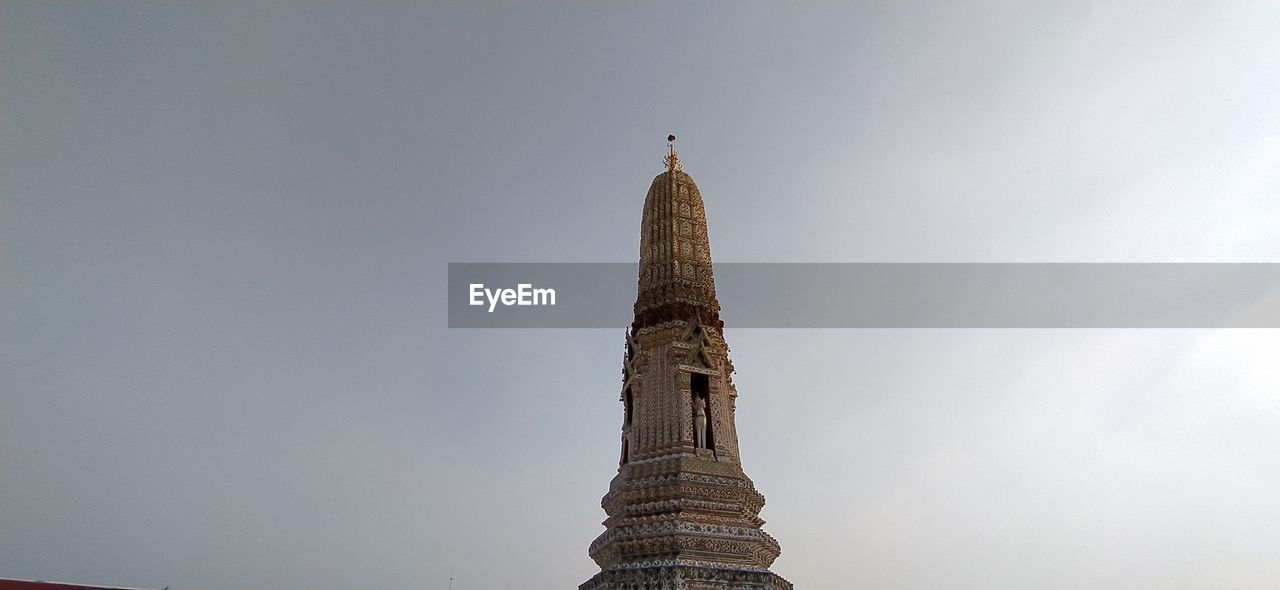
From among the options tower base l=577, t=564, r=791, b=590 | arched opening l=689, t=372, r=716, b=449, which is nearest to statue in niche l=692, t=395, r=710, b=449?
arched opening l=689, t=372, r=716, b=449

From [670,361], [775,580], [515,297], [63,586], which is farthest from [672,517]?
[63,586]

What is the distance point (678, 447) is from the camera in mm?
19922

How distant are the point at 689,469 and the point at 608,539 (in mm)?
2850

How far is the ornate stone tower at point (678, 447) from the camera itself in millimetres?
18141

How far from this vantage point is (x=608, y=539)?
19328mm

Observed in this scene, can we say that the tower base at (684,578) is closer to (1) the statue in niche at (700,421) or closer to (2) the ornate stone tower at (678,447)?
(2) the ornate stone tower at (678,447)

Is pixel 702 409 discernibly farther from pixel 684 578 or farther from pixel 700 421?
pixel 684 578

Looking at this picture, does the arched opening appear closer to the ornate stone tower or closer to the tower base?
the ornate stone tower

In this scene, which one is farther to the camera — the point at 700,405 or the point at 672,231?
the point at 672,231

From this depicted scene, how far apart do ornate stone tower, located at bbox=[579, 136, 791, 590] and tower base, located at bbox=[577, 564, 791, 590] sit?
0.02 metres

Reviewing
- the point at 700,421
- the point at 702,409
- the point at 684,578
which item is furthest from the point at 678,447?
the point at 684,578

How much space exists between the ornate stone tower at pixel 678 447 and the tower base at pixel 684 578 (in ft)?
0.08

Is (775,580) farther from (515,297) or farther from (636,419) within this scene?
(515,297)

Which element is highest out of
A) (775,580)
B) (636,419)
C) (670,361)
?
(670,361)
